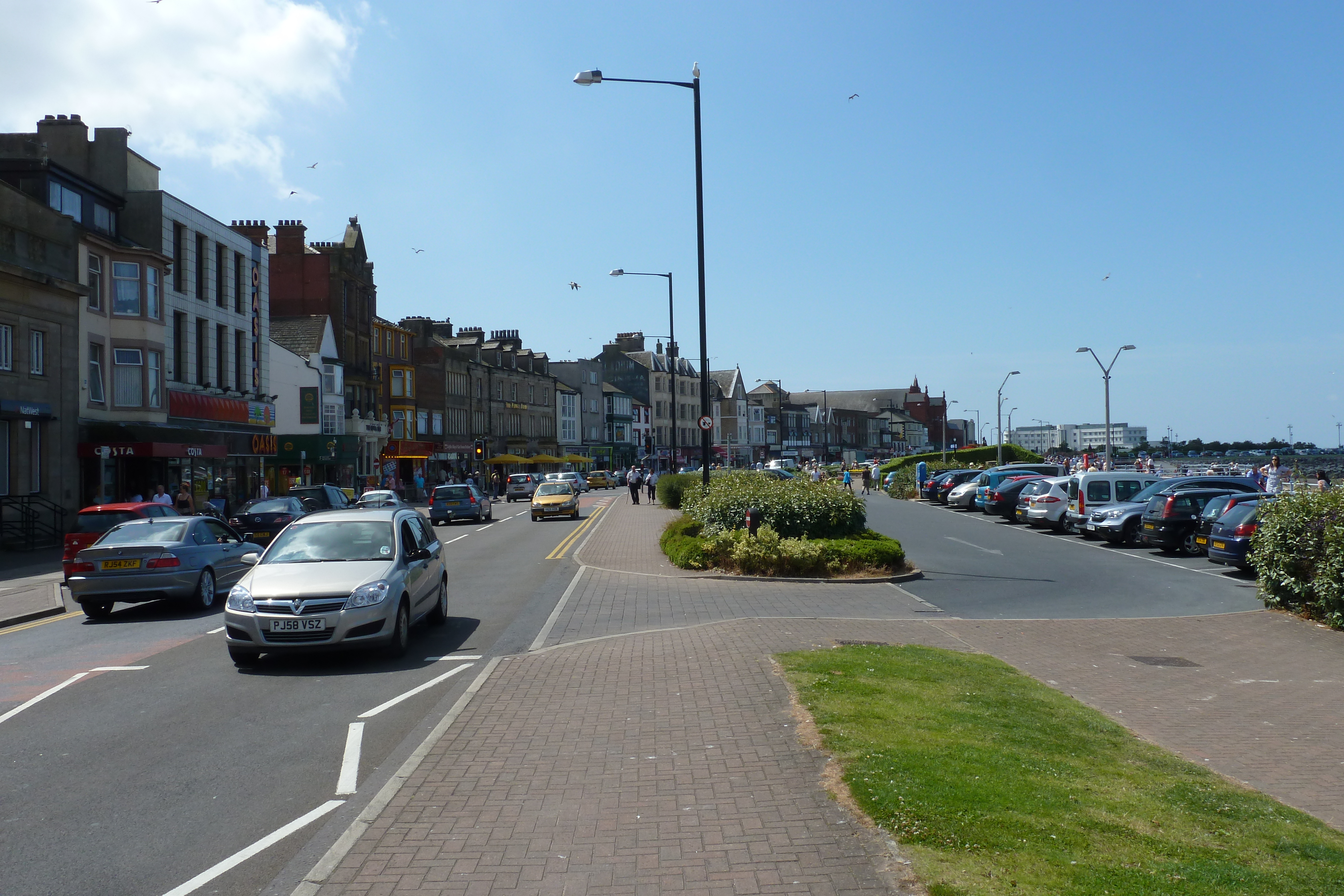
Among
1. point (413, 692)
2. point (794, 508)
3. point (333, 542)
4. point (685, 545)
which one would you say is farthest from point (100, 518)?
point (413, 692)

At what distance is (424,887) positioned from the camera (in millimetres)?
4508

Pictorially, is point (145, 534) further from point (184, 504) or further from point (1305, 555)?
point (1305, 555)

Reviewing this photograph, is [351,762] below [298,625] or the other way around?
below

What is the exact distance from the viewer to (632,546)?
2544 cm

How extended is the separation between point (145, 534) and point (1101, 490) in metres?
23.4

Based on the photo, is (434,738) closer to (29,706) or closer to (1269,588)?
(29,706)

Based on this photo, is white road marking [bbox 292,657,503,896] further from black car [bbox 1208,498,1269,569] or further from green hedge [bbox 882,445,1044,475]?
green hedge [bbox 882,445,1044,475]

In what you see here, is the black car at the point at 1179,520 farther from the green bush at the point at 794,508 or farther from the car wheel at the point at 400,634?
the car wheel at the point at 400,634

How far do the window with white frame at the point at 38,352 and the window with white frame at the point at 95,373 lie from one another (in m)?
2.92

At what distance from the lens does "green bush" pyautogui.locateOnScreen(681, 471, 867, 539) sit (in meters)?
20.0

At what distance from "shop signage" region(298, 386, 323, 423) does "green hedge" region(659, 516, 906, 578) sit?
3881 centimetres

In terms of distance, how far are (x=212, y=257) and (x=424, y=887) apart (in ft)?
136

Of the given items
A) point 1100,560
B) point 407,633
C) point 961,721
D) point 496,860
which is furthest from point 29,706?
point 1100,560

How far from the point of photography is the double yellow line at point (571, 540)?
78.3 ft
